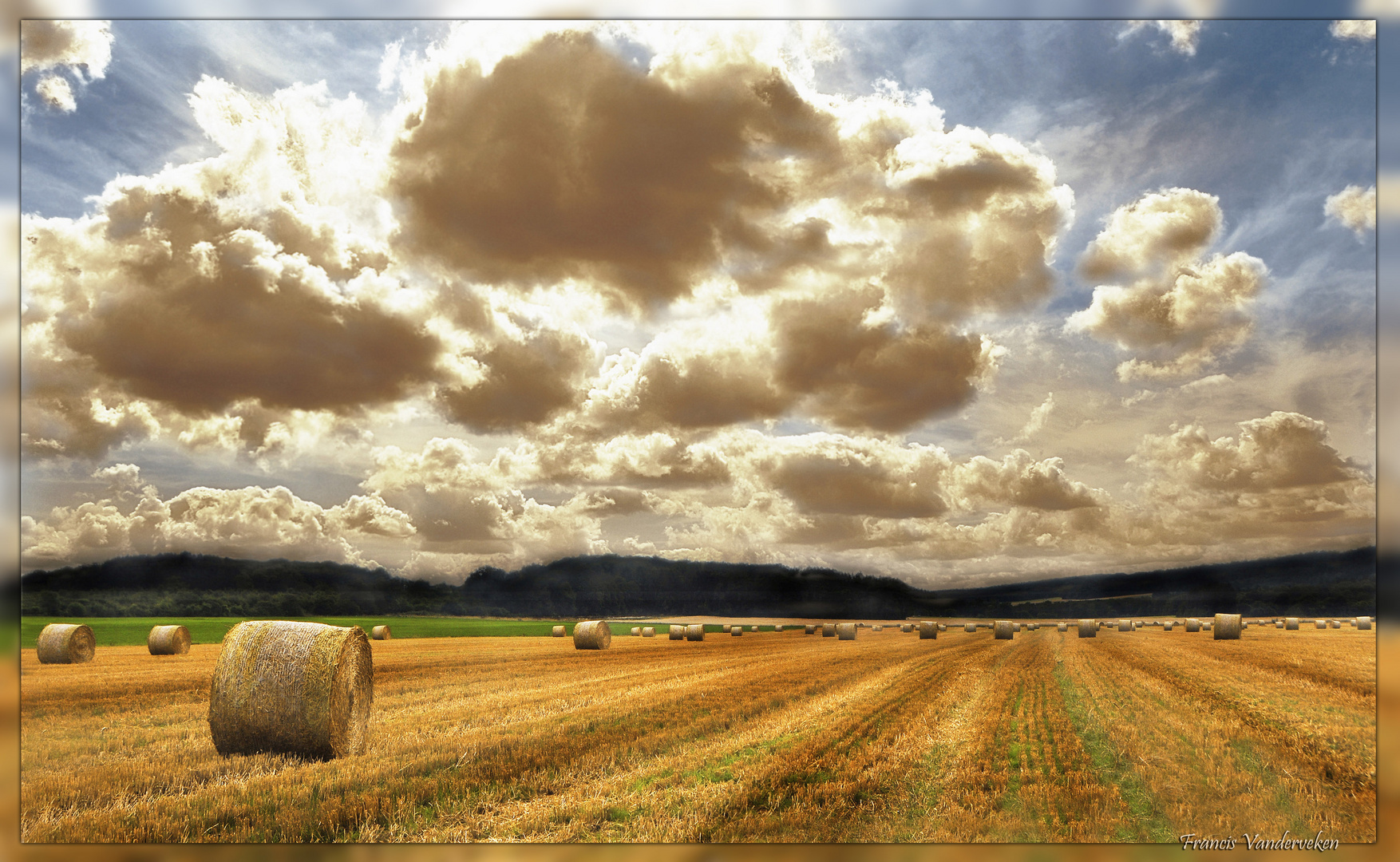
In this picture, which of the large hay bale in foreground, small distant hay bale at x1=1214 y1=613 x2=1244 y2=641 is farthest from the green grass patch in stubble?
small distant hay bale at x1=1214 y1=613 x2=1244 y2=641

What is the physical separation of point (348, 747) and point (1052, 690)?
1512 cm

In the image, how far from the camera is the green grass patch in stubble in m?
7.88

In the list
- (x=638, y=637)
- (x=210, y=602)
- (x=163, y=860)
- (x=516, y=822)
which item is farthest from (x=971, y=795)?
(x=210, y=602)

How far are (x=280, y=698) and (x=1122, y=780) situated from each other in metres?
11.0

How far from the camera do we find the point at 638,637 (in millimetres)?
50094

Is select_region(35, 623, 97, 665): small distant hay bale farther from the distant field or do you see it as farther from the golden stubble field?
the golden stubble field

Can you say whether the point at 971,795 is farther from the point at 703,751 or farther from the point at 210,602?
the point at 210,602

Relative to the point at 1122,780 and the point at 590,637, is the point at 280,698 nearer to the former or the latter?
the point at 1122,780

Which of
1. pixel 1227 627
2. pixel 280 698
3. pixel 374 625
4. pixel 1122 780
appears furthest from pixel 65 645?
pixel 1227 627

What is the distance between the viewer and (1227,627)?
1721 inches

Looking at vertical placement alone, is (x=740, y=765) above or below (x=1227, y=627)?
above

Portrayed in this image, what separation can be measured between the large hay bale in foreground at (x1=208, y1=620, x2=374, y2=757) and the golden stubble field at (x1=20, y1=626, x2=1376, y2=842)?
0.33 metres

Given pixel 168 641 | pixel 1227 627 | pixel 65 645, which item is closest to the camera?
pixel 65 645

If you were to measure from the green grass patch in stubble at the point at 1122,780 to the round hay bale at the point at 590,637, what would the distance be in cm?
2468
